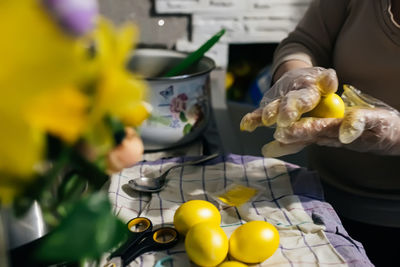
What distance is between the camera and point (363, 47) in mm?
726

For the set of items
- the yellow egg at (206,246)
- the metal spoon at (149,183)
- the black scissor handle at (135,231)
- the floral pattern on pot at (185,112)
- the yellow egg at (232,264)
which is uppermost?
the floral pattern on pot at (185,112)

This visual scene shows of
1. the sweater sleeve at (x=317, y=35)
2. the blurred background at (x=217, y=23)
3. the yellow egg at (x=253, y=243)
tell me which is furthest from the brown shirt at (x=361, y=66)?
the blurred background at (x=217, y=23)

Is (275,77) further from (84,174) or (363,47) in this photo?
(84,174)

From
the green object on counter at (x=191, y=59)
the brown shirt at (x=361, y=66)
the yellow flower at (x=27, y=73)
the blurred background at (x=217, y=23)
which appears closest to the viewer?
the yellow flower at (x=27, y=73)

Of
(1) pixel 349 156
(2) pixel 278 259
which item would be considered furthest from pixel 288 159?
(2) pixel 278 259

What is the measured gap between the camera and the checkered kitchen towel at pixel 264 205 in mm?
507

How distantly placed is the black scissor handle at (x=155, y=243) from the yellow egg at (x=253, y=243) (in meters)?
0.08

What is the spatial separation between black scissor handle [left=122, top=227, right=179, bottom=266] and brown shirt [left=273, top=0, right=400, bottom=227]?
1.12ft

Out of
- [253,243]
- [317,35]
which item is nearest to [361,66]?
[317,35]

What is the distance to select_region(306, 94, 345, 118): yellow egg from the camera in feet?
1.99

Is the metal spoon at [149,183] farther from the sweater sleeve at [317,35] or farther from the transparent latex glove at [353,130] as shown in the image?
the sweater sleeve at [317,35]

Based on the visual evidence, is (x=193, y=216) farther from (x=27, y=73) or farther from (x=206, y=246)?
(x=27, y=73)

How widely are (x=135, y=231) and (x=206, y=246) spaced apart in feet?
→ 0.38

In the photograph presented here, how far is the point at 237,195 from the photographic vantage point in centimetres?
64
